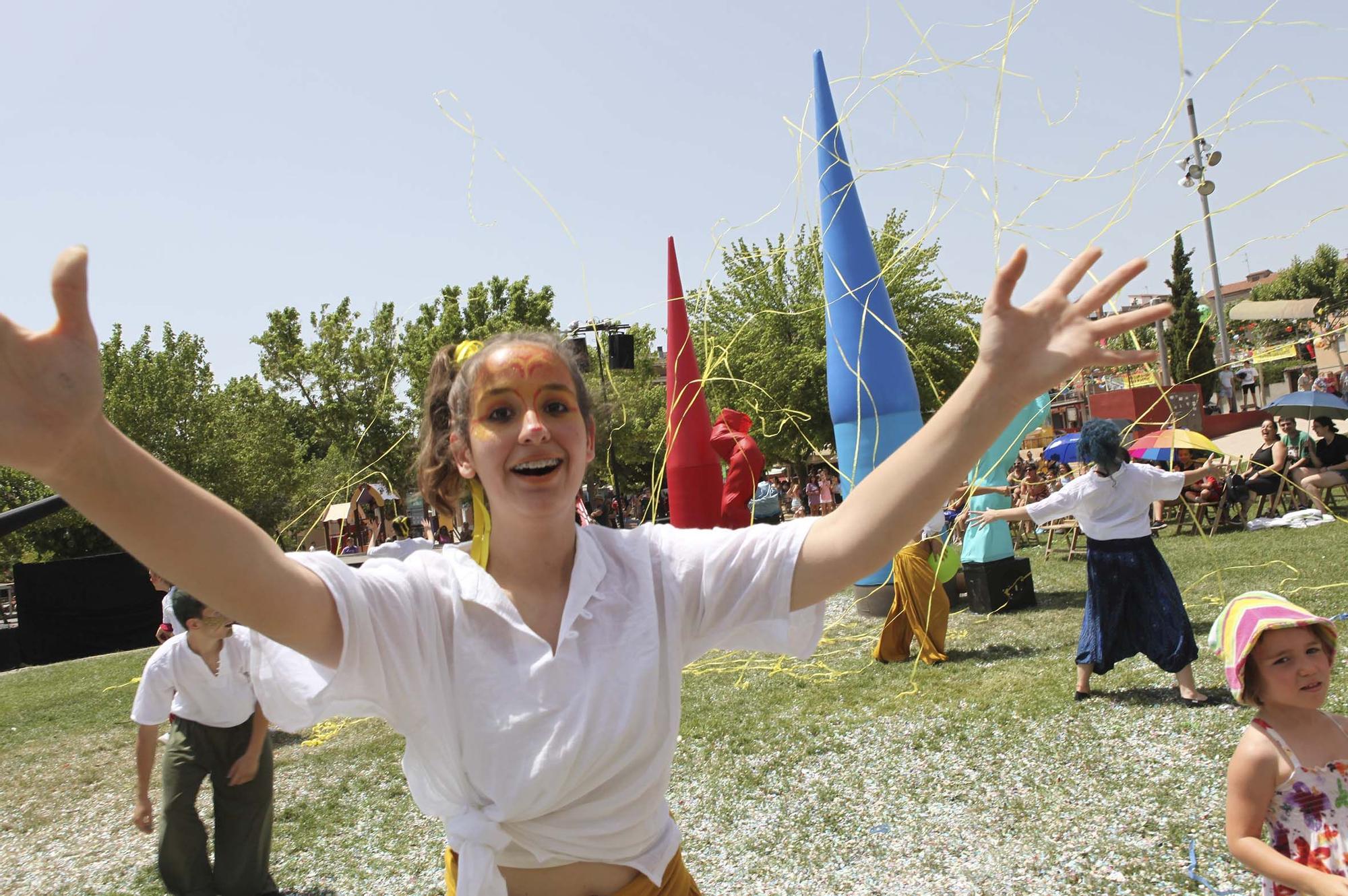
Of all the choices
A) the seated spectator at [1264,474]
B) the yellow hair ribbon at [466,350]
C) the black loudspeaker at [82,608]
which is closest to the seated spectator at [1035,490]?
the seated spectator at [1264,474]

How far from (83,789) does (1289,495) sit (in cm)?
1506

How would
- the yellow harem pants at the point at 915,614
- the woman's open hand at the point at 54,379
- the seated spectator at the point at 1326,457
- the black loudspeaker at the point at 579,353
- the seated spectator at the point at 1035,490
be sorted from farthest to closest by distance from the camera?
1. the seated spectator at the point at 1035,490
2. the seated spectator at the point at 1326,457
3. the yellow harem pants at the point at 915,614
4. the black loudspeaker at the point at 579,353
5. the woman's open hand at the point at 54,379

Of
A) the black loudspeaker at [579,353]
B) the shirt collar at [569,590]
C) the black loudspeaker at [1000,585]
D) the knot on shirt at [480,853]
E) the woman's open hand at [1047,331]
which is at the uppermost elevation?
the black loudspeaker at [579,353]

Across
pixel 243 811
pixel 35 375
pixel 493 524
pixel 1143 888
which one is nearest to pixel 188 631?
pixel 243 811

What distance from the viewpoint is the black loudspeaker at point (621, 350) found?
9695 millimetres

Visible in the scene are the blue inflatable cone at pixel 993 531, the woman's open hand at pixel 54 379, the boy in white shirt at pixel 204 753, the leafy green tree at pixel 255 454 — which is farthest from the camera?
the leafy green tree at pixel 255 454

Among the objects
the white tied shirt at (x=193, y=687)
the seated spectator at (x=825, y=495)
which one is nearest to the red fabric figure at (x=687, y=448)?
the white tied shirt at (x=193, y=687)

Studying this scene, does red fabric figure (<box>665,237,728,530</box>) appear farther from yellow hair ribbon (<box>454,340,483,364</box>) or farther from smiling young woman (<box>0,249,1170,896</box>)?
smiling young woman (<box>0,249,1170,896</box>)

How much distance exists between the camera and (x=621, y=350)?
32.5 feet

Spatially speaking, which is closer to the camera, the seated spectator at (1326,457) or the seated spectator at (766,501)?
the seated spectator at (1326,457)

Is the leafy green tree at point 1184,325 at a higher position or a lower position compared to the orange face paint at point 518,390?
higher

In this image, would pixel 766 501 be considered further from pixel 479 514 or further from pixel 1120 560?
pixel 479 514

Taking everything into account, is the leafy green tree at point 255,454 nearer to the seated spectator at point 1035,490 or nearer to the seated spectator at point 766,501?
the seated spectator at point 766,501

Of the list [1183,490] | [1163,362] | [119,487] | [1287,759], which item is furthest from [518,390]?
[1183,490]
